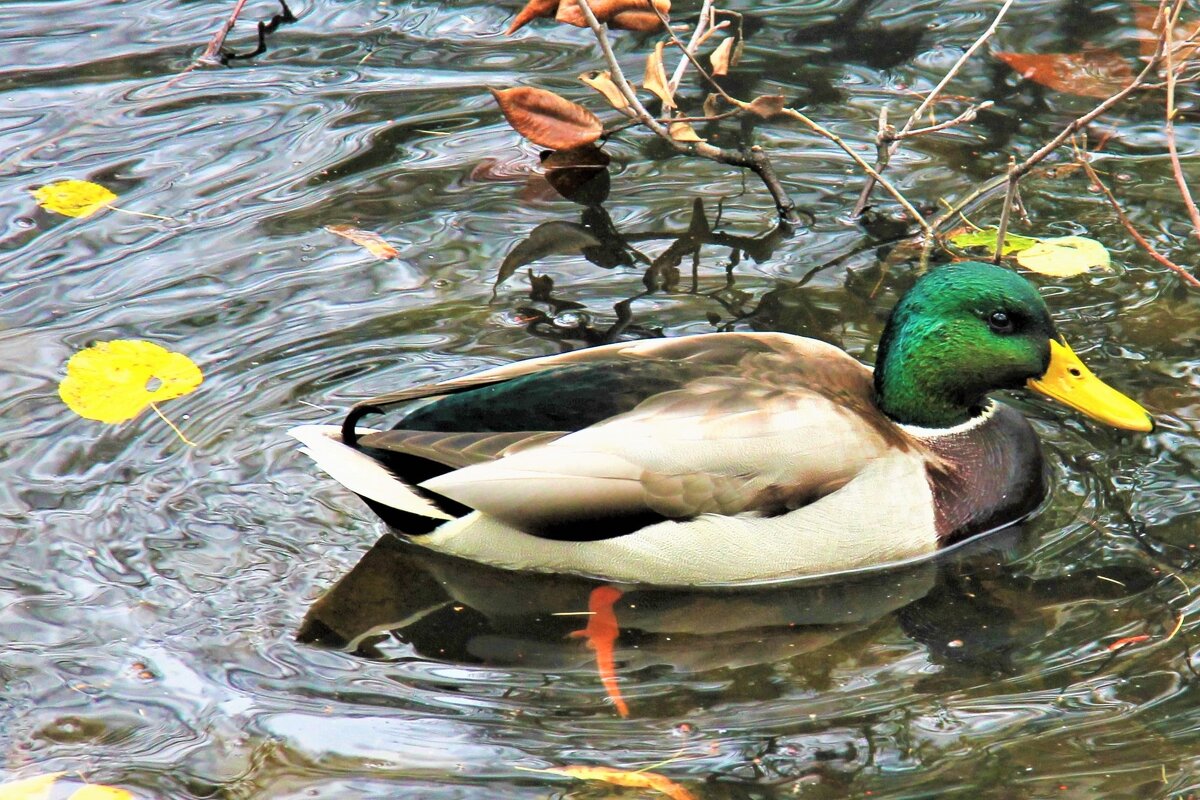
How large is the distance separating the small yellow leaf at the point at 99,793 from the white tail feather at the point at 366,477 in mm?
1079

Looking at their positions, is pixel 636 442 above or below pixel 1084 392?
above

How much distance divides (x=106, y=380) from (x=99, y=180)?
1506 mm

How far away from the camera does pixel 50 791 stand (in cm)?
374

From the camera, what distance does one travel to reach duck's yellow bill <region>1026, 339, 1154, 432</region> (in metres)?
4.69

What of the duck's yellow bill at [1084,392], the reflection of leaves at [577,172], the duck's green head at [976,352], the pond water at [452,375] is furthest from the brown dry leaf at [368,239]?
the duck's yellow bill at [1084,392]

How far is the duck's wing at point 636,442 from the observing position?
14.3 ft

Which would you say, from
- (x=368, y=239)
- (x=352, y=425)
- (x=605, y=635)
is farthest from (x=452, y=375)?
(x=605, y=635)

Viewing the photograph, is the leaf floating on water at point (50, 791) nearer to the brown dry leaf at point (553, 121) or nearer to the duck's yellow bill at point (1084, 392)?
the duck's yellow bill at point (1084, 392)

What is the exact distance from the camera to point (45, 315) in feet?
18.5

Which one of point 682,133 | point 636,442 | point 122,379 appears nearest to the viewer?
point 636,442

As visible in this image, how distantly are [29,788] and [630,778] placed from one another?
1399 millimetres

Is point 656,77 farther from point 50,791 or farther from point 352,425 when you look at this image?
point 50,791

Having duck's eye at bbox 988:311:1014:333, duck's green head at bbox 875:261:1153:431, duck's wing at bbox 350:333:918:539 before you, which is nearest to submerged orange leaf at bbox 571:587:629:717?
duck's wing at bbox 350:333:918:539

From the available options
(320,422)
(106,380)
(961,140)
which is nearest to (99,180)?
(106,380)
